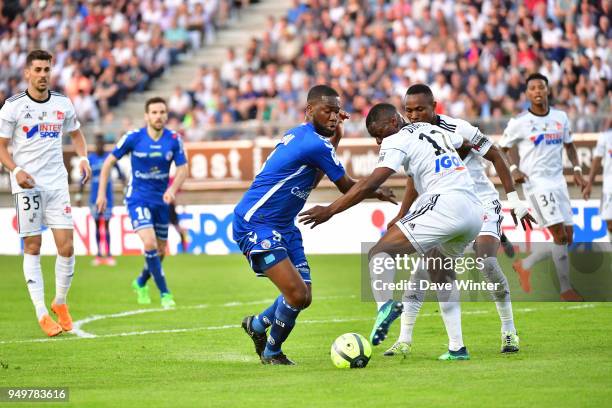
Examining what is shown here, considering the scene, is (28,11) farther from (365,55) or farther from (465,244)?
(465,244)

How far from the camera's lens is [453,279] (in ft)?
31.6

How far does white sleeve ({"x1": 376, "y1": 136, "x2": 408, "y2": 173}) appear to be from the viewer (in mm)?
8969

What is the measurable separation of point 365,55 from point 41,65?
623 inches

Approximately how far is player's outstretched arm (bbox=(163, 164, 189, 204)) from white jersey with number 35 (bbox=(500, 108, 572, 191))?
4364mm

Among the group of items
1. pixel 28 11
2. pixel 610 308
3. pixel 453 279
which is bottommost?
pixel 610 308

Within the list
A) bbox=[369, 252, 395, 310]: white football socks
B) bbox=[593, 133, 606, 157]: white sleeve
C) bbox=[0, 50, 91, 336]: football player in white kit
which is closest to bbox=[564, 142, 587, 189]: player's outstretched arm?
bbox=[593, 133, 606, 157]: white sleeve

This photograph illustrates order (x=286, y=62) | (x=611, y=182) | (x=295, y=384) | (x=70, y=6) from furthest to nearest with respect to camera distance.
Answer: (x=70, y=6) → (x=286, y=62) → (x=611, y=182) → (x=295, y=384)

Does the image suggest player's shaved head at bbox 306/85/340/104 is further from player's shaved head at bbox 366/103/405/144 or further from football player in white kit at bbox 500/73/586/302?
football player in white kit at bbox 500/73/586/302

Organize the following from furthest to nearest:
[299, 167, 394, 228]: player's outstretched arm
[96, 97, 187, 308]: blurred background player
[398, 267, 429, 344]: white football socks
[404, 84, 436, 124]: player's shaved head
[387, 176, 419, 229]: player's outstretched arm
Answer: [96, 97, 187, 308]: blurred background player → [398, 267, 429, 344]: white football socks → [387, 176, 419, 229]: player's outstretched arm → [404, 84, 436, 124]: player's shaved head → [299, 167, 394, 228]: player's outstretched arm

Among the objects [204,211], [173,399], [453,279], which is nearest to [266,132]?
[204,211]

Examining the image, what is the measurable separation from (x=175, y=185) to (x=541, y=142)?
490 centimetres

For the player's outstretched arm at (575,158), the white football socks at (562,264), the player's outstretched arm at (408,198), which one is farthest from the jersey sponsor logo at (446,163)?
the player's outstretched arm at (575,158)

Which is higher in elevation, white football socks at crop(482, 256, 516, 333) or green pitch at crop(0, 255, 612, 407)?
white football socks at crop(482, 256, 516, 333)

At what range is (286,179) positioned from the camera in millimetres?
9445
